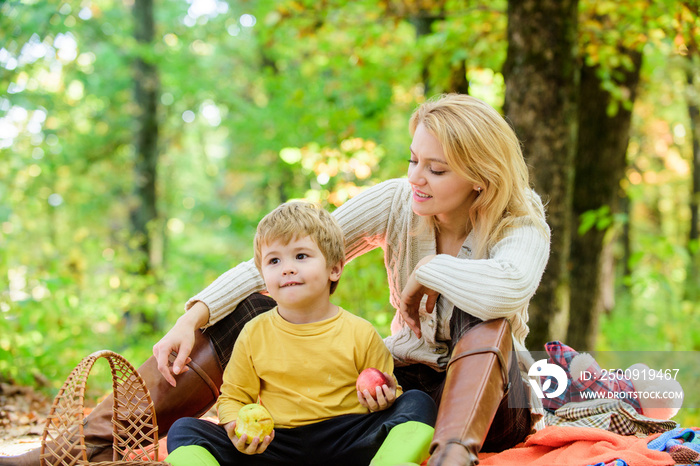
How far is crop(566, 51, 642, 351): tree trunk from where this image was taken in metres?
5.71

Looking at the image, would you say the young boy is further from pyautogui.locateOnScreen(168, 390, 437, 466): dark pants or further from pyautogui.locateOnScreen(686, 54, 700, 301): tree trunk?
pyautogui.locateOnScreen(686, 54, 700, 301): tree trunk

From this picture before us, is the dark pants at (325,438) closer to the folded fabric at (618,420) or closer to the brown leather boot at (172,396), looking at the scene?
the brown leather boot at (172,396)

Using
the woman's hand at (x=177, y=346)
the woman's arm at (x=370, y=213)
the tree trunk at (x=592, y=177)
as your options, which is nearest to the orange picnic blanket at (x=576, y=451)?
the woman's arm at (x=370, y=213)

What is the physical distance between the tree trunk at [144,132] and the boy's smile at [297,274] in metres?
8.43

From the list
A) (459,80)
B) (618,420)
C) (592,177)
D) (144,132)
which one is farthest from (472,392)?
(144,132)

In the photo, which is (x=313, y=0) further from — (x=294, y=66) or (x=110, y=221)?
(x=110, y=221)

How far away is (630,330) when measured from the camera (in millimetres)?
9500

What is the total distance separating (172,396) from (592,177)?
4.60 metres

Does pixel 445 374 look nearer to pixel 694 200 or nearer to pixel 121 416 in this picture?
pixel 121 416

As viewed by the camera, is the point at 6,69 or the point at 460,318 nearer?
the point at 460,318

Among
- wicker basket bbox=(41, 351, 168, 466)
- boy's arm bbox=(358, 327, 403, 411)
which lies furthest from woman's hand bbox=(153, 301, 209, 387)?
boy's arm bbox=(358, 327, 403, 411)

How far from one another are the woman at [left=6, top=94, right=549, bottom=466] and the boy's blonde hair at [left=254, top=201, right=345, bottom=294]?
0.29 meters

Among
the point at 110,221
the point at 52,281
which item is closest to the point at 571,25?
the point at 52,281

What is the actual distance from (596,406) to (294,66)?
9.42 m
